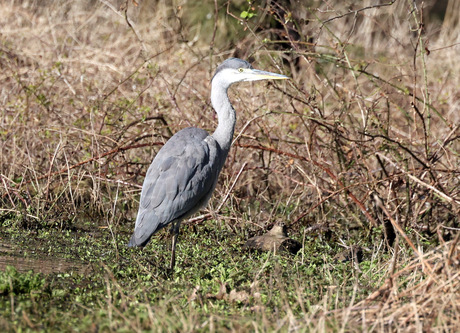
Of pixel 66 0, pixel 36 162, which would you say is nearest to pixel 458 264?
pixel 36 162

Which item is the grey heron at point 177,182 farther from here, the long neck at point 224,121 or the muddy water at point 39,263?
the muddy water at point 39,263

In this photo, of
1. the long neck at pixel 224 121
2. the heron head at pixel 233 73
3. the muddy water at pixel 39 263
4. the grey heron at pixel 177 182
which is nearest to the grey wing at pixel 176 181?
the grey heron at pixel 177 182

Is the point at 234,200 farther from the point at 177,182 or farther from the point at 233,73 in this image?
the point at 177,182

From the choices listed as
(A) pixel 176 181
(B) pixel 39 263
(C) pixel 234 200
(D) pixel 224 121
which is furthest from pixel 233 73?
(B) pixel 39 263

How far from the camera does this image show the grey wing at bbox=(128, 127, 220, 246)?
5.28 m

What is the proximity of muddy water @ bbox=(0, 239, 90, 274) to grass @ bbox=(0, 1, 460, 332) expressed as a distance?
0.09ft

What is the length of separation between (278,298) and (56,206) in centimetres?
293

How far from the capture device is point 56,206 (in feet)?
21.4

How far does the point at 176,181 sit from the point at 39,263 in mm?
1167

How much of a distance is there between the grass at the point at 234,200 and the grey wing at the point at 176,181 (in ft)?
1.15

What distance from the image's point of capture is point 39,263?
5.11 meters

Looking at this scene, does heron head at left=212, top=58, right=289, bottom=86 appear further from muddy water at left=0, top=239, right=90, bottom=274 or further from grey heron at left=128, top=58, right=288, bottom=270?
muddy water at left=0, top=239, right=90, bottom=274

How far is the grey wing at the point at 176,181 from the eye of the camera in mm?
5281

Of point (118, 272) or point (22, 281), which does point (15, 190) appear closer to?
point (118, 272)
